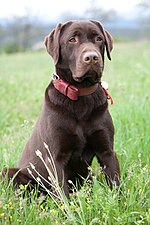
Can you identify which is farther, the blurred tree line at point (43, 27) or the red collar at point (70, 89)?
the blurred tree line at point (43, 27)

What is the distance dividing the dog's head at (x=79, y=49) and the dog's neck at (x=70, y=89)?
44 millimetres

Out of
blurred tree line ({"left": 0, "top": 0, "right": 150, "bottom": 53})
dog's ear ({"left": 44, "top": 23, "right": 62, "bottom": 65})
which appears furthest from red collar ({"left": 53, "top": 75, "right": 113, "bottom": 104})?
blurred tree line ({"left": 0, "top": 0, "right": 150, "bottom": 53})

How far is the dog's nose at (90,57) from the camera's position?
2.94 meters

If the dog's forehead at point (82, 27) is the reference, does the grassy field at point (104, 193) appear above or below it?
below

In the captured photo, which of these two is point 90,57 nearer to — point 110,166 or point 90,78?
point 90,78

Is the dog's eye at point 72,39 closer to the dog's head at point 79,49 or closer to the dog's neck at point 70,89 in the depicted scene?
the dog's head at point 79,49

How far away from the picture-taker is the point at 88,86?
332cm

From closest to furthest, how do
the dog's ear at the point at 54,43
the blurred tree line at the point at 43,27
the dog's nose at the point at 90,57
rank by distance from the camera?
the dog's nose at the point at 90,57 → the dog's ear at the point at 54,43 → the blurred tree line at the point at 43,27

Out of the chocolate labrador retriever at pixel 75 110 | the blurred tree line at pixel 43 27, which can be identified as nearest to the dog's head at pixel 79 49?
the chocolate labrador retriever at pixel 75 110

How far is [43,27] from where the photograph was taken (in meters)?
61.7

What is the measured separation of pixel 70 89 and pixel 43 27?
59.7 m

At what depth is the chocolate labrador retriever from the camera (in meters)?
3.18

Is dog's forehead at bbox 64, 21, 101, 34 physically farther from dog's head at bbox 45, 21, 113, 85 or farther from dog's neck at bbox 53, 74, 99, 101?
dog's neck at bbox 53, 74, 99, 101

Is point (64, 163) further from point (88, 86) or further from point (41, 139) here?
point (88, 86)
